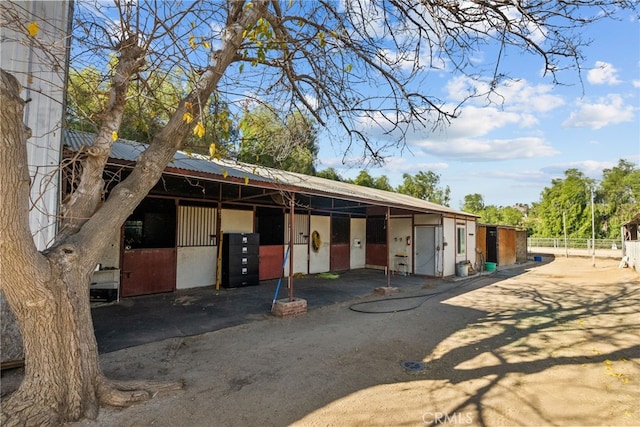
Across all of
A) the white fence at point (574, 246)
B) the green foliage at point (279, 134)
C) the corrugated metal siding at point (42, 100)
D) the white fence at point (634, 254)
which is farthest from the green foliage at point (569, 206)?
the corrugated metal siding at point (42, 100)

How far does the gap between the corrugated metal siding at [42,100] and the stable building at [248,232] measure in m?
0.54

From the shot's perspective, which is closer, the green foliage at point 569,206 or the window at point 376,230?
the window at point 376,230

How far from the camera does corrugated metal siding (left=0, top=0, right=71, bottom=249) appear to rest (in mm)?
3875

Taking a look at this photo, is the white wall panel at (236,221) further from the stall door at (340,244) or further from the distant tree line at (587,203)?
the distant tree line at (587,203)

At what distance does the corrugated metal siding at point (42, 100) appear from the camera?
3.88 meters

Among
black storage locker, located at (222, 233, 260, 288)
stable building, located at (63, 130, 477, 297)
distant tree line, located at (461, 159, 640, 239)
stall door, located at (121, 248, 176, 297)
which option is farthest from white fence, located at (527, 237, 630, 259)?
stall door, located at (121, 248, 176, 297)

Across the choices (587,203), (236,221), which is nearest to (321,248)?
(236,221)

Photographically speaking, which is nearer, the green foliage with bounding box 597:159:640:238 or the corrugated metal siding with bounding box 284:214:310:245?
the corrugated metal siding with bounding box 284:214:310:245

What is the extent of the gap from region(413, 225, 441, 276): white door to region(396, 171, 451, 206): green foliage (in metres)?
19.7

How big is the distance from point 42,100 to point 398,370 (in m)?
5.27

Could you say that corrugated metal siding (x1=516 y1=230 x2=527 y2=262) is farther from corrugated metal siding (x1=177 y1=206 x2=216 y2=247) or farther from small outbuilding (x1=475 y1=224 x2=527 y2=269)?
corrugated metal siding (x1=177 y1=206 x2=216 y2=247)

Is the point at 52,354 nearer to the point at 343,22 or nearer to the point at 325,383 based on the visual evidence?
the point at 325,383

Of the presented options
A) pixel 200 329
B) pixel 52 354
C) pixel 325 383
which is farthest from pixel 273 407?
pixel 200 329

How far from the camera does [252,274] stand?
354 inches
